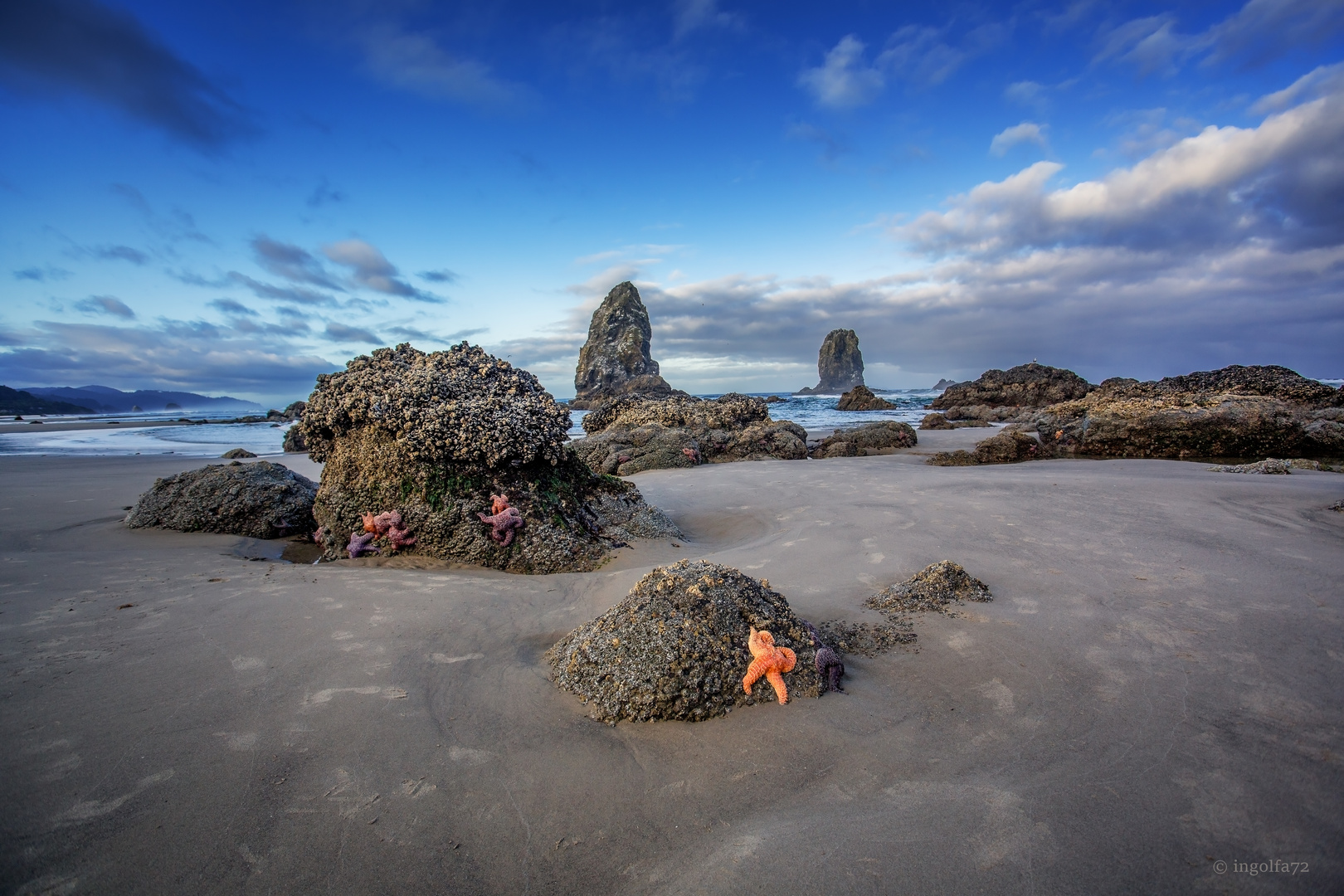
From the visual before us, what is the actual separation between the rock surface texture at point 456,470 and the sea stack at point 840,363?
81182 millimetres

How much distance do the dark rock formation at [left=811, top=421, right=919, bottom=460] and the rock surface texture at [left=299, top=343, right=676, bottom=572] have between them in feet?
28.1

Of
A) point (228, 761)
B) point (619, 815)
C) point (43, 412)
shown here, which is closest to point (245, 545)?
point (228, 761)

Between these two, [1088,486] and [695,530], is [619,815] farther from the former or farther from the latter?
[1088,486]

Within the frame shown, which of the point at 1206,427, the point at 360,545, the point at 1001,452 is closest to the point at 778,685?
the point at 360,545

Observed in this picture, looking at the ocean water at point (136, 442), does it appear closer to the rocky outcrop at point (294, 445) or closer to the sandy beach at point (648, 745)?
the rocky outcrop at point (294, 445)

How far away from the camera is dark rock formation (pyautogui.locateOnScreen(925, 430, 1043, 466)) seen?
1014 centimetres

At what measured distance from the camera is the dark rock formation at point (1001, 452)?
399 inches

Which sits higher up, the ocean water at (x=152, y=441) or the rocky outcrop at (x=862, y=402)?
the rocky outcrop at (x=862, y=402)

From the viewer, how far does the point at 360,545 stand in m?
4.57

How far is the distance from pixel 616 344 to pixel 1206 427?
169ft

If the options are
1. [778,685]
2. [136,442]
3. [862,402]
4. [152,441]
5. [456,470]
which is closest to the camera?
[778,685]

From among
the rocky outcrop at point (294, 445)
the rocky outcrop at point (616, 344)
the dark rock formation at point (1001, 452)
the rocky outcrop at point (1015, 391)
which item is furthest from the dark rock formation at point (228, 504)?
the rocky outcrop at point (616, 344)

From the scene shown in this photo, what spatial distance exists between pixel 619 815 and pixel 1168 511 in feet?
19.3

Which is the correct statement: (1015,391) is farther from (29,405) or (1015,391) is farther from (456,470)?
(29,405)
